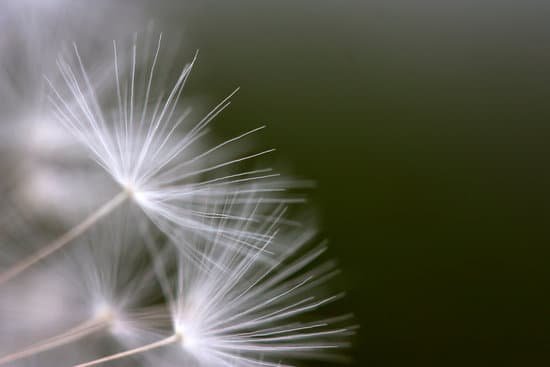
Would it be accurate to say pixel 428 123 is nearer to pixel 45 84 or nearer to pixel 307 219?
pixel 307 219

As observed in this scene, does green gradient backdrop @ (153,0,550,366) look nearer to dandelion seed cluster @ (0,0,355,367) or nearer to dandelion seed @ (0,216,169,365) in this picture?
dandelion seed cluster @ (0,0,355,367)

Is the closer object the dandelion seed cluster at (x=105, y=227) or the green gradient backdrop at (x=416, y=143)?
the dandelion seed cluster at (x=105, y=227)

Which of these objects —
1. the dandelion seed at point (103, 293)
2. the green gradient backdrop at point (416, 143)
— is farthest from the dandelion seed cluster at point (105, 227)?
the green gradient backdrop at point (416, 143)

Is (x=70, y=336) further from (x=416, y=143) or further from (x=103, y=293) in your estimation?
(x=416, y=143)

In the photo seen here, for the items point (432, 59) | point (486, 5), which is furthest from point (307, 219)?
point (486, 5)

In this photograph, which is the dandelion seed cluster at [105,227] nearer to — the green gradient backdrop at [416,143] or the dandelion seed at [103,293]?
the dandelion seed at [103,293]

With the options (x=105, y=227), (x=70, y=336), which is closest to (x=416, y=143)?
(x=105, y=227)
